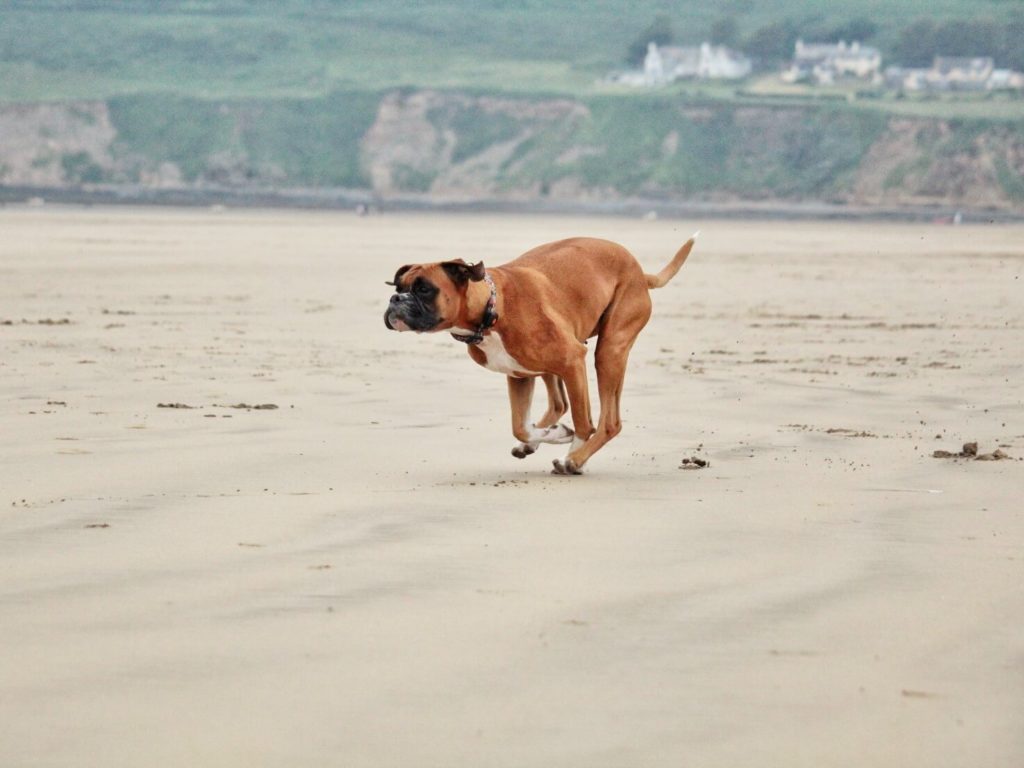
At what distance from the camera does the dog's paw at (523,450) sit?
9200mm

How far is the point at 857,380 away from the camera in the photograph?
13.3m

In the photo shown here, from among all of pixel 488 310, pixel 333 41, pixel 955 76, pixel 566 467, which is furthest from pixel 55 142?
pixel 488 310

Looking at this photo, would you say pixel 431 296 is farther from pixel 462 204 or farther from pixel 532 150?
pixel 532 150

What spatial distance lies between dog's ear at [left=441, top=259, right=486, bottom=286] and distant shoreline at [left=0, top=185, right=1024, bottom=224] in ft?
252

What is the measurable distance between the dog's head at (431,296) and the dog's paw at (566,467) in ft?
3.14

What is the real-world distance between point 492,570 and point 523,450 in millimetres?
2979

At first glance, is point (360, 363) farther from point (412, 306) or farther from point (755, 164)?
point (755, 164)

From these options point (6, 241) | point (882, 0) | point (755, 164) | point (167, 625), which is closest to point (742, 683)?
point (167, 625)

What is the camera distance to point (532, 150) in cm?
13450

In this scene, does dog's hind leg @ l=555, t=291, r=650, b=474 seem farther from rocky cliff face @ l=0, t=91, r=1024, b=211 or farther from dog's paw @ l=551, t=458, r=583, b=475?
rocky cliff face @ l=0, t=91, r=1024, b=211

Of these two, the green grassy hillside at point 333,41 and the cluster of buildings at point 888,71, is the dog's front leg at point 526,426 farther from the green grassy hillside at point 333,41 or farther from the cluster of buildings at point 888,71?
the cluster of buildings at point 888,71

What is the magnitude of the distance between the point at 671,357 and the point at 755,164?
115 meters

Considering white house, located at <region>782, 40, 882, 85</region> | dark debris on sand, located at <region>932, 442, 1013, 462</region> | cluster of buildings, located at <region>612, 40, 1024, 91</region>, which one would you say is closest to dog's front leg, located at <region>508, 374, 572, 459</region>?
dark debris on sand, located at <region>932, 442, 1013, 462</region>

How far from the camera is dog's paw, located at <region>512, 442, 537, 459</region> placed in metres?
9.20
